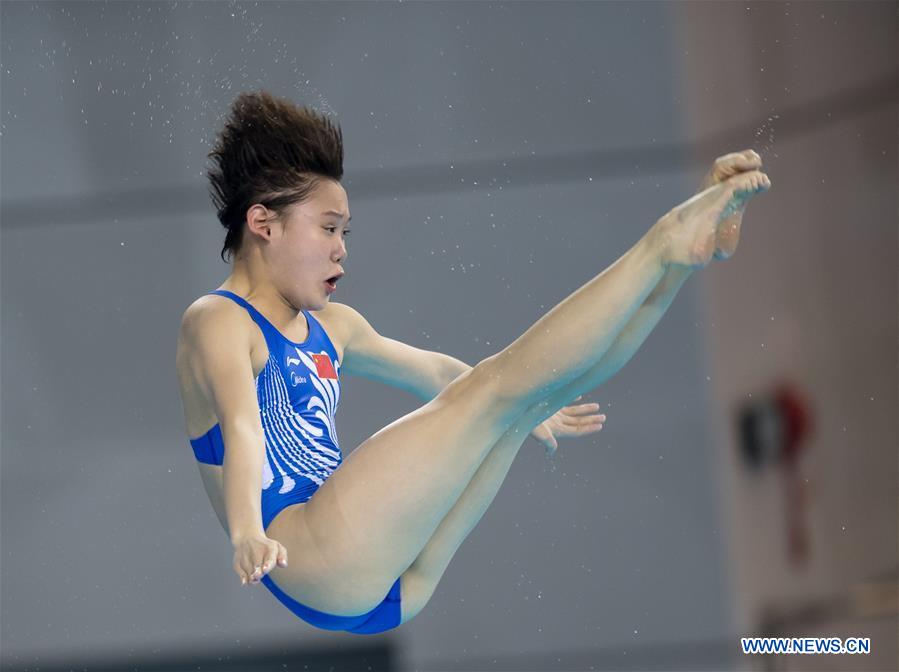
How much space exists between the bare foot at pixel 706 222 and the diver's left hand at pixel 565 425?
0.73 m

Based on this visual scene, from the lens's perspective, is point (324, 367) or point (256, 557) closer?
point (256, 557)

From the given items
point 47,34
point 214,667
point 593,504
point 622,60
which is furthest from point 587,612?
point 47,34

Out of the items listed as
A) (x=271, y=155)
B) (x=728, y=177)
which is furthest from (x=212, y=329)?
(x=728, y=177)

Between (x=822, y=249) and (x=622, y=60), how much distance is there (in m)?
1.20

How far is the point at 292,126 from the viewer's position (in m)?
3.17

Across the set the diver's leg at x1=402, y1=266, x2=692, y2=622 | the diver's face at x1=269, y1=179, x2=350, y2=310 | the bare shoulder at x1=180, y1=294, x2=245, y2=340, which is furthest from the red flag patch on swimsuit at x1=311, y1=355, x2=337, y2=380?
the diver's leg at x1=402, y1=266, x2=692, y2=622

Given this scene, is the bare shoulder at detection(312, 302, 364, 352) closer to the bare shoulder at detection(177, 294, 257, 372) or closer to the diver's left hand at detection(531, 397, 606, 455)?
the bare shoulder at detection(177, 294, 257, 372)

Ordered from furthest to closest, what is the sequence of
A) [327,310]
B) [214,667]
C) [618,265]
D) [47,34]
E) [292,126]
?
[47,34] < [214,667] < [327,310] < [292,126] < [618,265]

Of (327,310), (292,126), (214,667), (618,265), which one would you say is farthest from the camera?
(214,667)

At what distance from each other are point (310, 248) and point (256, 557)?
934 mm

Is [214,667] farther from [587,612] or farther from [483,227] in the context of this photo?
[483,227]

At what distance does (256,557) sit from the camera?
2.45m

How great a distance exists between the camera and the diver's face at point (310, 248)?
3.15 m

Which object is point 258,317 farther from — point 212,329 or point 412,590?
point 412,590
